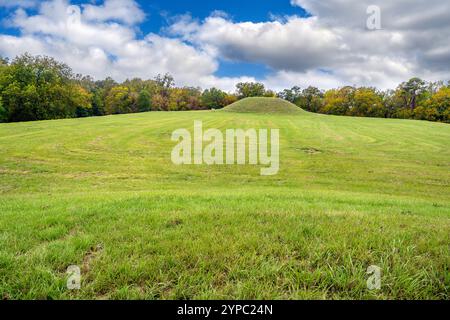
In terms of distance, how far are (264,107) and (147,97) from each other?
125 ft

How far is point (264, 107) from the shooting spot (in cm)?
6962

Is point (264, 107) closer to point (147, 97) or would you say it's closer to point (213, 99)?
point (213, 99)

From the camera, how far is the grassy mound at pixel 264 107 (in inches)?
2616

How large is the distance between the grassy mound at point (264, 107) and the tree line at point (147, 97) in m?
23.2

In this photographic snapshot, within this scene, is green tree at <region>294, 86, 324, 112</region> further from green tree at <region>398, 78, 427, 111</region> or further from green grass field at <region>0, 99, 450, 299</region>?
green grass field at <region>0, 99, 450, 299</region>

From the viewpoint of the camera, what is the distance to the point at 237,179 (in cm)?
1284

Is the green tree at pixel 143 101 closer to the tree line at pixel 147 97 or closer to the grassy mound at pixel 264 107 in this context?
the tree line at pixel 147 97

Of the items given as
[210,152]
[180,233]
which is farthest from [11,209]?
[210,152]

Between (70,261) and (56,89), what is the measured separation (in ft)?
210

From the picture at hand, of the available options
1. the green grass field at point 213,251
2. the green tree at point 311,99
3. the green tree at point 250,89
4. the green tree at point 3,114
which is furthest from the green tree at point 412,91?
the green tree at point 3,114

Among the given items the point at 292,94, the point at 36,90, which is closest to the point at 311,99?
the point at 292,94

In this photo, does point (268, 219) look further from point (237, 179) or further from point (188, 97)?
point (188, 97)

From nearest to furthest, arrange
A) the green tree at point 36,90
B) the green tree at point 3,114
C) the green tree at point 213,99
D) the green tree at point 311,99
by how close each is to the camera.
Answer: the green tree at point 3,114
the green tree at point 36,90
the green tree at point 213,99
the green tree at point 311,99

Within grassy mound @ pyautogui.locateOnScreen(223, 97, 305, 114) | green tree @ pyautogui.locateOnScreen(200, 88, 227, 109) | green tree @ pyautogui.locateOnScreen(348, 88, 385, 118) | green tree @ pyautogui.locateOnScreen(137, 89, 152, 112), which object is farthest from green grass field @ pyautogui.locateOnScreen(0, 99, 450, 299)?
green tree @ pyautogui.locateOnScreen(200, 88, 227, 109)
